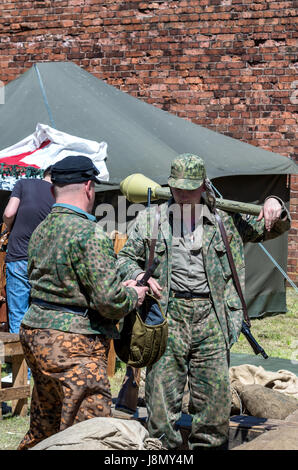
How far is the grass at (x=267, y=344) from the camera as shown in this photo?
5.18 meters

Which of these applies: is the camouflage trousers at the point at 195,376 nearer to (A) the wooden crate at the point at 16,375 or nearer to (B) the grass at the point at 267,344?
(B) the grass at the point at 267,344

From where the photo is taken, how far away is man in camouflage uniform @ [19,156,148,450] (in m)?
3.31

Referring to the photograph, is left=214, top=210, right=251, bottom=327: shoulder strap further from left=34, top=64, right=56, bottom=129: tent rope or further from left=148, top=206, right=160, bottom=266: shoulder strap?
left=34, top=64, right=56, bottom=129: tent rope

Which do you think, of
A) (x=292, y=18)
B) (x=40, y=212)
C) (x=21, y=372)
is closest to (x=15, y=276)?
(x=40, y=212)

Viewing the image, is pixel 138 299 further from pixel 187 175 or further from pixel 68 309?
pixel 187 175

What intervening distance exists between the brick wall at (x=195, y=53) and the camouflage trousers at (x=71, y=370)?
7.92m

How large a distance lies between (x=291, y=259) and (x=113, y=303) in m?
8.00

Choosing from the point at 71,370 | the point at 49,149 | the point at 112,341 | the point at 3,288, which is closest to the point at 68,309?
the point at 71,370

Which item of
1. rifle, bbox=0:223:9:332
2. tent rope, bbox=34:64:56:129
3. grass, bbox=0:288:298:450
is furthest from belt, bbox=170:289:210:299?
tent rope, bbox=34:64:56:129

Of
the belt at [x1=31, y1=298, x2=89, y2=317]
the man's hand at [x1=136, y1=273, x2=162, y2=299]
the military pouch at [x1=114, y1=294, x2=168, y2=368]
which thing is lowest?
the military pouch at [x1=114, y1=294, x2=168, y2=368]

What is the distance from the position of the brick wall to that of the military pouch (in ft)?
24.8

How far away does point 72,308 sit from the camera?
338 centimetres

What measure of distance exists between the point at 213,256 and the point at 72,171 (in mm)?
1080
